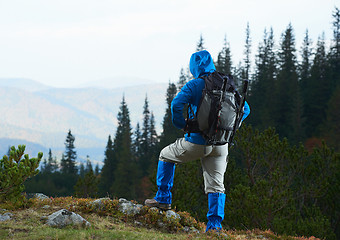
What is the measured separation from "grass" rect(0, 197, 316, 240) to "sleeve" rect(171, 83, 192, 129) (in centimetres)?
189

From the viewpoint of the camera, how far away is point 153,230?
280 inches

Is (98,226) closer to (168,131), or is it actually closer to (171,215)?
(171,215)

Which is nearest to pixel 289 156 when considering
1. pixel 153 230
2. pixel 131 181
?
pixel 153 230

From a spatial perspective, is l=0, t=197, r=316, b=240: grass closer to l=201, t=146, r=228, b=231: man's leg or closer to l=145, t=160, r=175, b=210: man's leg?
l=145, t=160, r=175, b=210: man's leg

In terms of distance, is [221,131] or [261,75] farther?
[261,75]

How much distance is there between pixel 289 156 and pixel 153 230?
15.6 metres

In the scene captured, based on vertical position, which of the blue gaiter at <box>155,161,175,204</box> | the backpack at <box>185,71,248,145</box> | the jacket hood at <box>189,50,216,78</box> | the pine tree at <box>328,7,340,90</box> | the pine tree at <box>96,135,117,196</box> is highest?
the pine tree at <box>328,7,340,90</box>

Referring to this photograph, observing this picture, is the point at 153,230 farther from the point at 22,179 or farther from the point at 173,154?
the point at 22,179

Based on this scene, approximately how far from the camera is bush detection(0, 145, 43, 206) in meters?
7.38

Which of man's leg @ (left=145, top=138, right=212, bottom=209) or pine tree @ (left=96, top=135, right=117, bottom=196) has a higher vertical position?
man's leg @ (left=145, top=138, right=212, bottom=209)

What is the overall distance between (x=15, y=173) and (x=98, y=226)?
2031 mm

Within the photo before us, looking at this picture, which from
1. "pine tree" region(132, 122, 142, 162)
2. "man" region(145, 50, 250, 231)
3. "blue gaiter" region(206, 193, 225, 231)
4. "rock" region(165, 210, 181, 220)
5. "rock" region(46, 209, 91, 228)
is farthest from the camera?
"pine tree" region(132, 122, 142, 162)

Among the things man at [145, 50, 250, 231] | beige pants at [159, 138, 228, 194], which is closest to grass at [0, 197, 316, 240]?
man at [145, 50, 250, 231]

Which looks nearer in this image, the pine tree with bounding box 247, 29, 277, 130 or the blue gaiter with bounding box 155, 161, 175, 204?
the blue gaiter with bounding box 155, 161, 175, 204
